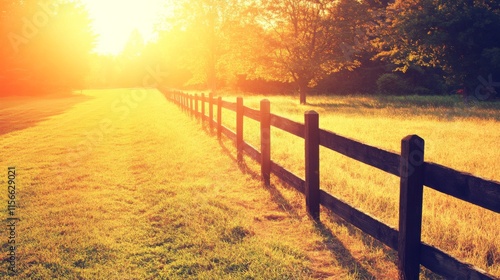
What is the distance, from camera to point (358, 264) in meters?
4.02

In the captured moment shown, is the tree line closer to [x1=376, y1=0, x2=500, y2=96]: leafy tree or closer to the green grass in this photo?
[x1=376, y1=0, x2=500, y2=96]: leafy tree

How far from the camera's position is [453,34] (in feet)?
79.0

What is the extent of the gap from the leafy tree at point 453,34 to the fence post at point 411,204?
76.9 ft

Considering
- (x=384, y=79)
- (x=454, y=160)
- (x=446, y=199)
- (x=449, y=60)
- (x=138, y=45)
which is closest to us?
(x=446, y=199)

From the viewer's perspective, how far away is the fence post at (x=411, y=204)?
3201 millimetres

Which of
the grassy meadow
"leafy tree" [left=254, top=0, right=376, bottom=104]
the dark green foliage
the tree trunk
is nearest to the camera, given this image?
the grassy meadow

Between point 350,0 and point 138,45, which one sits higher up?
point 138,45

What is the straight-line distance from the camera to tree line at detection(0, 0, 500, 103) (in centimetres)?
2456

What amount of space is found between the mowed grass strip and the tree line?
21.3 meters

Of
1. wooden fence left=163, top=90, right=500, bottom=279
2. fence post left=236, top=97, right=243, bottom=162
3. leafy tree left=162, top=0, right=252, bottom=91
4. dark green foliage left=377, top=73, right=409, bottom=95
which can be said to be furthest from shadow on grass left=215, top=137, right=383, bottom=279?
dark green foliage left=377, top=73, right=409, bottom=95

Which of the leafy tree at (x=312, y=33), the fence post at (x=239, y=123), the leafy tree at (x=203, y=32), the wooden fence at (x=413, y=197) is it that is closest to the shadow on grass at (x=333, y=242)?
the wooden fence at (x=413, y=197)

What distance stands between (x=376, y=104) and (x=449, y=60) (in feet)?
17.8

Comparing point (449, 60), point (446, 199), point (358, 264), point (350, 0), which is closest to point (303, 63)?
point (350, 0)

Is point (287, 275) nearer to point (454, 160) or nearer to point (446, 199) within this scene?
point (446, 199)
